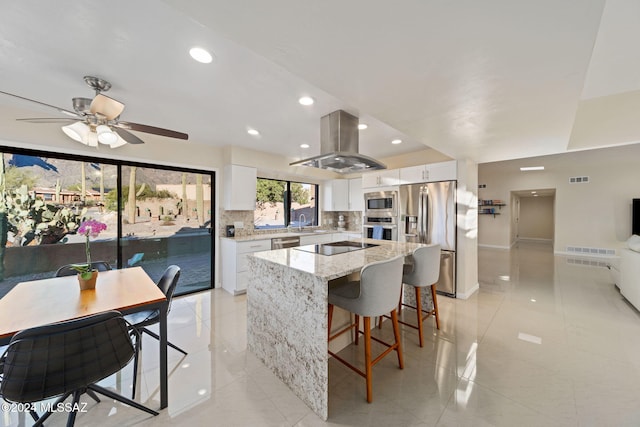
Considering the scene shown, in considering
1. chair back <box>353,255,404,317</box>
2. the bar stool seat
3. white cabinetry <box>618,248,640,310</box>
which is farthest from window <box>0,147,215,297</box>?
white cabinetry <box>618,248,640,310</box>

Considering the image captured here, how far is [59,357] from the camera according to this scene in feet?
4.00

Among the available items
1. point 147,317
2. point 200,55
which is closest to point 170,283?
point 147,317

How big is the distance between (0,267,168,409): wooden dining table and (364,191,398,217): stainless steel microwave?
12.1 ft

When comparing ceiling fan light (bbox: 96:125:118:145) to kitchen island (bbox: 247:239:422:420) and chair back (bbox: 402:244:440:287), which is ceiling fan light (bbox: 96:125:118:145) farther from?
chair back (bbox: 402:244:440:287)

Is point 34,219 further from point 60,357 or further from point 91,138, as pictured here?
point 60,357

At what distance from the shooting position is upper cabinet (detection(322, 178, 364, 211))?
17.4ft

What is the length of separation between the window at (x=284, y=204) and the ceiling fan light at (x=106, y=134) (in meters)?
2.76

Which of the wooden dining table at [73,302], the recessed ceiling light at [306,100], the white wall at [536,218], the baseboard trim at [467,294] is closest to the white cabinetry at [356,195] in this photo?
the baseboard trim at [467,294]

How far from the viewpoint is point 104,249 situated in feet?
10.7

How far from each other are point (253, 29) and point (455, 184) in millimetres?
3556

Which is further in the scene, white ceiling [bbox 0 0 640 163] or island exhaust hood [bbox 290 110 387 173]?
island exhaust hood [bbox 290 110 387 173]

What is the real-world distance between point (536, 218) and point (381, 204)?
1096 cm

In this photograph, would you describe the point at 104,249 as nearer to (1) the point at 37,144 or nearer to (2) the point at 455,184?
(1) the point at 37,144

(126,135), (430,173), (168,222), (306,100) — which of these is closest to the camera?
(126,135)
